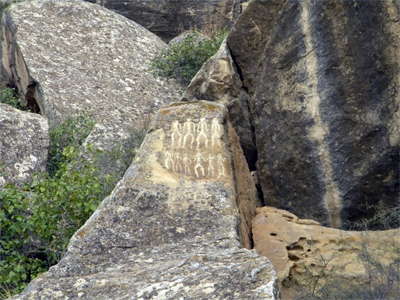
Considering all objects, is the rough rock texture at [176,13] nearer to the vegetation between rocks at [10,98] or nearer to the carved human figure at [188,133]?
the vegetation between rocks at [10,98]

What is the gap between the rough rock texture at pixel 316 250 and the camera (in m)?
7.11

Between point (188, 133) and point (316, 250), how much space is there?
1.45 m

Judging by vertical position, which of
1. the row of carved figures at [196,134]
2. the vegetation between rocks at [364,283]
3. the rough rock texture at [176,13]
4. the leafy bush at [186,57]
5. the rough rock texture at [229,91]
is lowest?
the vegetation between rocks at [364,283]

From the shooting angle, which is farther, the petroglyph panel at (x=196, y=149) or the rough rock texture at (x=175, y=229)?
the petroglyph panel at (x=196, y=149)

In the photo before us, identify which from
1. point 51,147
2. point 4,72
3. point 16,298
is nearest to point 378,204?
point 16,298

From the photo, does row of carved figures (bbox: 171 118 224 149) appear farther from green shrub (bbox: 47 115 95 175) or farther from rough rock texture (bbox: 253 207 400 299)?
green shrub (bbox: 47 115 95 175)

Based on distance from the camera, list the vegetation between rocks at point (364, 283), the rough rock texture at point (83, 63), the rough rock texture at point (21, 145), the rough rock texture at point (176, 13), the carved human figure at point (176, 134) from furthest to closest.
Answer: the rough rock texture at point (176, 13)
the rough rock texture at point (83, 63)
the rough rock texture at point (21, 145)
the carved human figure at point (176, 134)
the vegetation between rocks at point (364, 283)

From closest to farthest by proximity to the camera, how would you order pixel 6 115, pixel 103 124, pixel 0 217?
pixel 0 217 < pixel 6 115 < pixel 103 124

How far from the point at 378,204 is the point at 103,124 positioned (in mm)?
4396

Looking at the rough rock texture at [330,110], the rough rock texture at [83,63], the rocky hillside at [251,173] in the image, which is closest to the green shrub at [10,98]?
the rough rock texture at [83,63]

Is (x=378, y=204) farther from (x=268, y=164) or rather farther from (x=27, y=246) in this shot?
(x=27, y=246)

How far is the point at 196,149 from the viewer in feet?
24.4

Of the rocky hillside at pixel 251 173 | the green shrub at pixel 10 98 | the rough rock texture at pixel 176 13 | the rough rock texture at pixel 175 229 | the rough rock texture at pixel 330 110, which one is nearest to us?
the rough rock texture at pixel 175 229

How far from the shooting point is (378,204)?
8031mm
